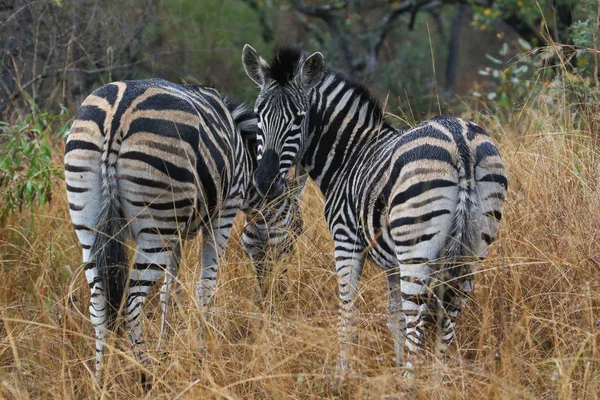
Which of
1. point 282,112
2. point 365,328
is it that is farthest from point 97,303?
point 282,112

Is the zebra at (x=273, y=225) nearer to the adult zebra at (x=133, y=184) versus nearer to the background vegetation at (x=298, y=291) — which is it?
the background vegetation at (x=298, y=291)

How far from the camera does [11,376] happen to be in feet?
14.1

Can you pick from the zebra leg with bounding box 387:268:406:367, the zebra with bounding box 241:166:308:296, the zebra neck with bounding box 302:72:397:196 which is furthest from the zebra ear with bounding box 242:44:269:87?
the zebra leg with bounding box 387:268:406:367

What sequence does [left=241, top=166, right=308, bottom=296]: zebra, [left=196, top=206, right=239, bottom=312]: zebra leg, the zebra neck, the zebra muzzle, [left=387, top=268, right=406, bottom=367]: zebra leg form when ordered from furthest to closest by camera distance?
[left=241, top=166, right=308, bottom=296]: zebra, [left=196, top=206, right=239, bottom=312]: zebra leg, the zebra neck, the zebra muzzle, [left=387, top=268, right=406, bottom=367]: zebra leg

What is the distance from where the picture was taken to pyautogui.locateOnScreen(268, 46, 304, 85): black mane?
16.1 ft

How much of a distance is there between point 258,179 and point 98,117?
1045mm

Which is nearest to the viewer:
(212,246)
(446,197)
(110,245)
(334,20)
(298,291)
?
(446,197)

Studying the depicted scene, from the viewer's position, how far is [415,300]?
12.8 feet

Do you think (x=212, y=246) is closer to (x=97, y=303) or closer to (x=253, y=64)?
(x=97, y=303)

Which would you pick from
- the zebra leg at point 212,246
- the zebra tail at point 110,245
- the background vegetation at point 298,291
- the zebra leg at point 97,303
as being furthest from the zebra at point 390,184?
the zebra leg at point 97,303

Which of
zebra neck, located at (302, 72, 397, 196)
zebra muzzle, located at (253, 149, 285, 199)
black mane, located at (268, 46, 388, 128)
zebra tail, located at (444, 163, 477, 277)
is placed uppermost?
black mane, located at (268, 46, 388, 128)

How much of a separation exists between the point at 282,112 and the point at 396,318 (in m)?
1.44

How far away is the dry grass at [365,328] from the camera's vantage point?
3.58m

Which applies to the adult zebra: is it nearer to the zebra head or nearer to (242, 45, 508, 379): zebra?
the zebra head
